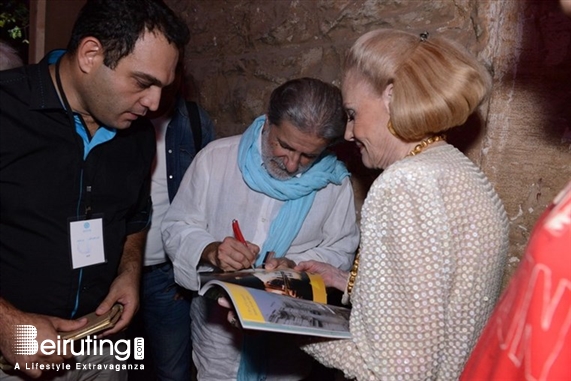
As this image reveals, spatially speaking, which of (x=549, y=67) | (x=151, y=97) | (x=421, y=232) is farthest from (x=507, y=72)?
(x=151, y=97)

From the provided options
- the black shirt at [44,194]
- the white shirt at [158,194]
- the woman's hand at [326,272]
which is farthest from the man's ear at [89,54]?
the woman's hand at [326,272]

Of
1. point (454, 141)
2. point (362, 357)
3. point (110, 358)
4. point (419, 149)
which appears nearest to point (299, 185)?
point (454, 141)

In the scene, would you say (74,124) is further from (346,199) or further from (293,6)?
(293,6)

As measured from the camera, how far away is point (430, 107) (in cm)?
134

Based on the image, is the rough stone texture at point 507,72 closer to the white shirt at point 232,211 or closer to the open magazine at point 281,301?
the white shirt at point 232,211

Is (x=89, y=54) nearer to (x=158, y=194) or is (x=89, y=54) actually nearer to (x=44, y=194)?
(x=44, y=194)

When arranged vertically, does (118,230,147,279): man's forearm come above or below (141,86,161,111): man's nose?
below

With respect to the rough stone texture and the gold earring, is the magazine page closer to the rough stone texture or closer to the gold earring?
the gold earring

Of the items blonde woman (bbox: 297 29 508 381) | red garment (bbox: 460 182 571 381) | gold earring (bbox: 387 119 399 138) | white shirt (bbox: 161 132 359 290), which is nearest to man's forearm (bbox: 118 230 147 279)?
white shirt (bbox: 161 132 359 290)

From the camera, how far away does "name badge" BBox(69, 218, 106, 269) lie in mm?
1845

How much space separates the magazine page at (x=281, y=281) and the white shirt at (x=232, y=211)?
383 mm

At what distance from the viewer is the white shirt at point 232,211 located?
2.15 m

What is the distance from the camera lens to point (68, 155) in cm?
181

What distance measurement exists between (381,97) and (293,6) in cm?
143
